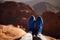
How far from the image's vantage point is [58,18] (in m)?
2.12

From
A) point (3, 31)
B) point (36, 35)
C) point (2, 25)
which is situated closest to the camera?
point (36, 35)

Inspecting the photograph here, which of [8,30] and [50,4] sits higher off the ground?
[50,4]

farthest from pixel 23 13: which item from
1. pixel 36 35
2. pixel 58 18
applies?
pixel 36 35

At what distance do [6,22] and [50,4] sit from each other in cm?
58

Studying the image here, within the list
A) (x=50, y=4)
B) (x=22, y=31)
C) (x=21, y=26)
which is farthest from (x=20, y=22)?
(x=50, y=4)

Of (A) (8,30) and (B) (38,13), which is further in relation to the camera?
(B) (38,13)

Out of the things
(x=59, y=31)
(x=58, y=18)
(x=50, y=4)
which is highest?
(x=50, y=4)

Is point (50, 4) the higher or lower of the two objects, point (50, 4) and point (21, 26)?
the higher

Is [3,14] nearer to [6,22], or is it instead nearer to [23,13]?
[6,22]

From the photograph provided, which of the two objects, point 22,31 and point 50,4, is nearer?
→ point 22,31

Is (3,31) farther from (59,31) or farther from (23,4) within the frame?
(59,31)

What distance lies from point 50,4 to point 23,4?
1.09 feet

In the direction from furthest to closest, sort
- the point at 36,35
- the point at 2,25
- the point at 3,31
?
the point at 2,25, the point at 3,31, the point at 36,35

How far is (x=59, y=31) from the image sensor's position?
210 cm
